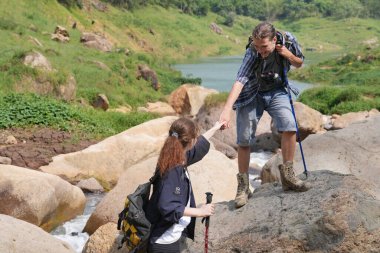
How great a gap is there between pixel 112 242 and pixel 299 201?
2.61m

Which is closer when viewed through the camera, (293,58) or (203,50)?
(293,58)

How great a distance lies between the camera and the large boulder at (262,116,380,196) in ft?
32.3

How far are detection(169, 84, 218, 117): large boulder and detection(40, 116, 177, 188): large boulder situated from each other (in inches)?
432

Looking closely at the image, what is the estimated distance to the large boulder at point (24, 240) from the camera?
6277mm

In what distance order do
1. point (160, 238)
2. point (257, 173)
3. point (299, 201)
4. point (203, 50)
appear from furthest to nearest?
point (203, 50) < point (257, 173) < point (299, 201) < point (160, 238)

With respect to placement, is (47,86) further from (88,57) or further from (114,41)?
(114,41)

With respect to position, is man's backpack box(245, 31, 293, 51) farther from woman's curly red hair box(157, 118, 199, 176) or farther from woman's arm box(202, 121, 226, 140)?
woman's curly red hair box(157, 118, 199, 176)

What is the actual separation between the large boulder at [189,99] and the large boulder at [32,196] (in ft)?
49.5

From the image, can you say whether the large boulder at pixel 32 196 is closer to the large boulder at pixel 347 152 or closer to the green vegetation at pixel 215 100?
the large boulder at pixel 347 152

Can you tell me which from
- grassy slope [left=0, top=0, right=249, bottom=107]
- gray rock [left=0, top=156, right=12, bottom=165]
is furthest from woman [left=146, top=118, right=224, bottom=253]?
grassy slope [left=0, top=0, right=249, bottom=107]

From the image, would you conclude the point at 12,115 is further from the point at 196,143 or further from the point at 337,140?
the point at 196,143

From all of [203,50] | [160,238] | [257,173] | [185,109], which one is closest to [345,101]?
[185,109]

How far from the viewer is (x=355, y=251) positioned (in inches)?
203

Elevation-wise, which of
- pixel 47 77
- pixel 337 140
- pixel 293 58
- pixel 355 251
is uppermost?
pixel 293 58
